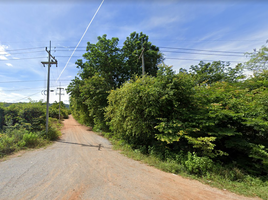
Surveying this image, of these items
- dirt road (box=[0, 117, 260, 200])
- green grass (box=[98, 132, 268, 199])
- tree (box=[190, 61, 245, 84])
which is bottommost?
green grass (box=[98, 132, 268, 199])


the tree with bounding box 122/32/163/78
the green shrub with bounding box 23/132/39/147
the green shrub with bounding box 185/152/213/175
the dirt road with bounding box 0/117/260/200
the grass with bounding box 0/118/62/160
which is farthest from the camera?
the tree with bounding box 122/32/163/78

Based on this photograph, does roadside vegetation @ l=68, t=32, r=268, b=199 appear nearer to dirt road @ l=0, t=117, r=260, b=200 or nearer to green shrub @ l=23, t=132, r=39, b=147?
dirt road @ l=0, t=117, r=260, b=200

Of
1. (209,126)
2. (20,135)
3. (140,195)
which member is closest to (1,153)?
(20,135)

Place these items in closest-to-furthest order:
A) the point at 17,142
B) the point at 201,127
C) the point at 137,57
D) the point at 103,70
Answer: the point at 201,127
the point at 17,142
the point at 103,70
the point at 137,57

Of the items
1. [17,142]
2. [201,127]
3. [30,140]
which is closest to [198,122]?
[201,127]

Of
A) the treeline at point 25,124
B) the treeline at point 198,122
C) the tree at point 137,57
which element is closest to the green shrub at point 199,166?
the treeline at point 198,122

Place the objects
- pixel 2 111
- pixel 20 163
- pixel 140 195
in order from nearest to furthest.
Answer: pixel 140 195 → pixel 20 163 → pixel 2 111

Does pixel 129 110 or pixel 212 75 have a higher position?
pixel 212 75

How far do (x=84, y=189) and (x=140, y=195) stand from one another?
5.28 ft

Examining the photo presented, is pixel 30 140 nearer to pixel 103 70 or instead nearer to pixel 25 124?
pixel 25 124

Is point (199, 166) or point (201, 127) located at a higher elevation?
point (201, 127)

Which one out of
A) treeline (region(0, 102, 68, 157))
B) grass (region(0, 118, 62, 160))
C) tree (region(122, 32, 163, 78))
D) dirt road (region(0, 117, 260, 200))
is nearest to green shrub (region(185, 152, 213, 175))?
dirt road (region(0, 117, 260, 200))

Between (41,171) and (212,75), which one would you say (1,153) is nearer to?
(41,171)

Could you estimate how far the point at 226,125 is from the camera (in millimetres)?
5934
